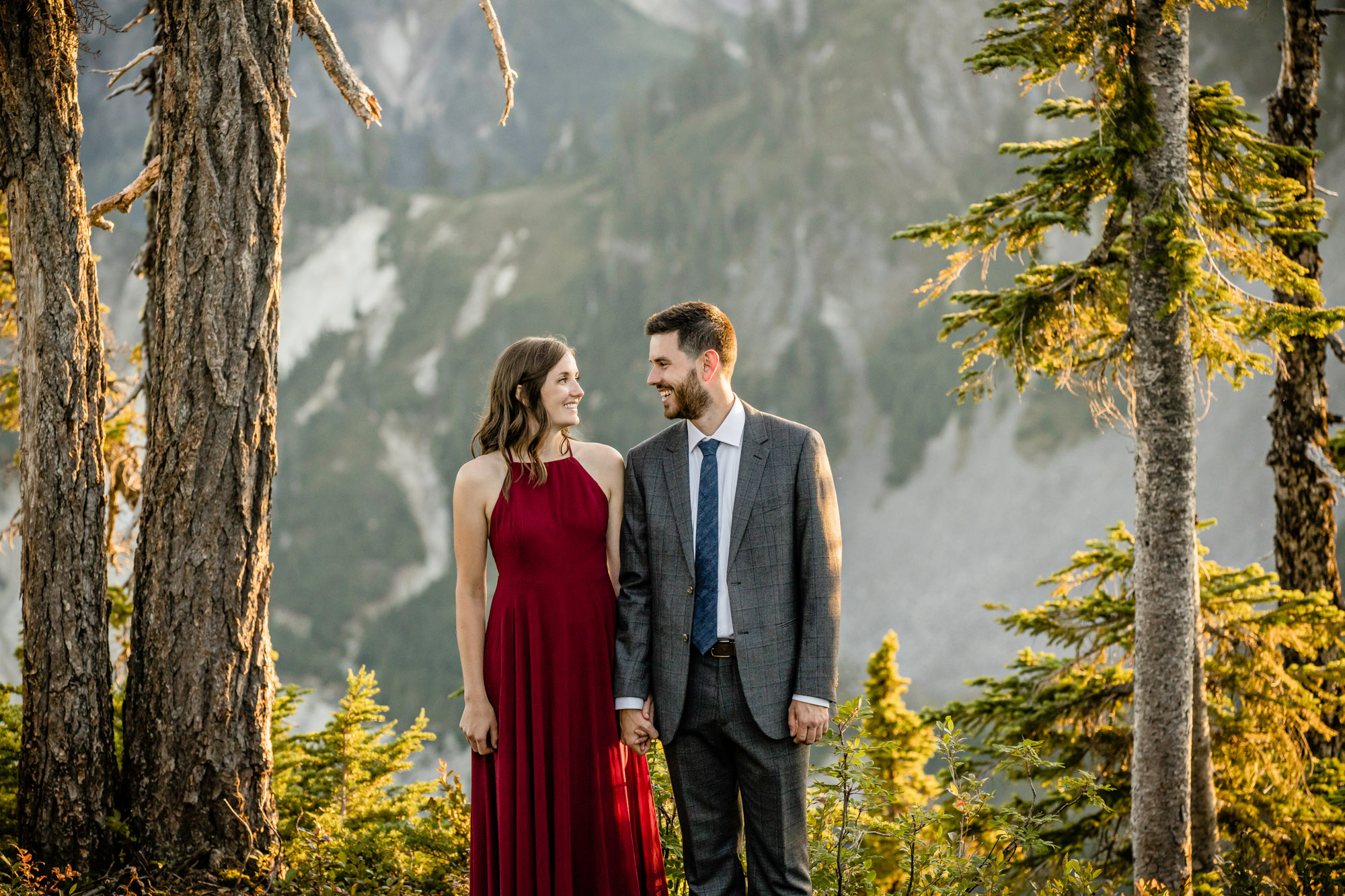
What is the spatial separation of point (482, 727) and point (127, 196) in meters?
3.22

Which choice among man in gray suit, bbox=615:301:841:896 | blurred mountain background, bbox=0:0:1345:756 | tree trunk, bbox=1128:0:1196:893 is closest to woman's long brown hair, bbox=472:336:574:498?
man in gray suit, bbox=615:301:841:896

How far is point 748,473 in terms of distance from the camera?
331 cm

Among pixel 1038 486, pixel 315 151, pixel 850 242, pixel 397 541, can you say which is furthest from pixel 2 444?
pixel 1038 486

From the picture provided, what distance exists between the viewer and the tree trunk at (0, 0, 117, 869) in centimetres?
414

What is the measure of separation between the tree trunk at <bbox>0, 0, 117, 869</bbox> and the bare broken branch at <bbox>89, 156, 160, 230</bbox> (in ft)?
1.04

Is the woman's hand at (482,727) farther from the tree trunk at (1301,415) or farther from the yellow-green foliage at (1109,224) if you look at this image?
the tree trunk at (1301,415)

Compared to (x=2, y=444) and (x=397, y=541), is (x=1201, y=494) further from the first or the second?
(x=2, y=444)

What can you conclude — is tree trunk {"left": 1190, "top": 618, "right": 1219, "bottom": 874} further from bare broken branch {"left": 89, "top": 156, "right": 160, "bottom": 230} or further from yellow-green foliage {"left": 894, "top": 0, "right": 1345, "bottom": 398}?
bare broken branch {"left": 89, "top": 156, "right": 160, "bottom": 230}

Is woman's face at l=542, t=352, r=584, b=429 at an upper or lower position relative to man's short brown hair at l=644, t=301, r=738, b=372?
lower

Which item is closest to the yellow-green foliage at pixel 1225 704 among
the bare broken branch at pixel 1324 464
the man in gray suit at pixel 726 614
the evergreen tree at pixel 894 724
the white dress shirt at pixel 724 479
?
the bare broken branch at pixel 1324 464

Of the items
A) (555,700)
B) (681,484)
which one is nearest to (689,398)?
(681,484)

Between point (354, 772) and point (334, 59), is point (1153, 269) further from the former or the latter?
point (354, 772)

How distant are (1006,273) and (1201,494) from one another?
86.2 ft

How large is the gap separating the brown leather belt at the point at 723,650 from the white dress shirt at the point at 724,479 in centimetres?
2
